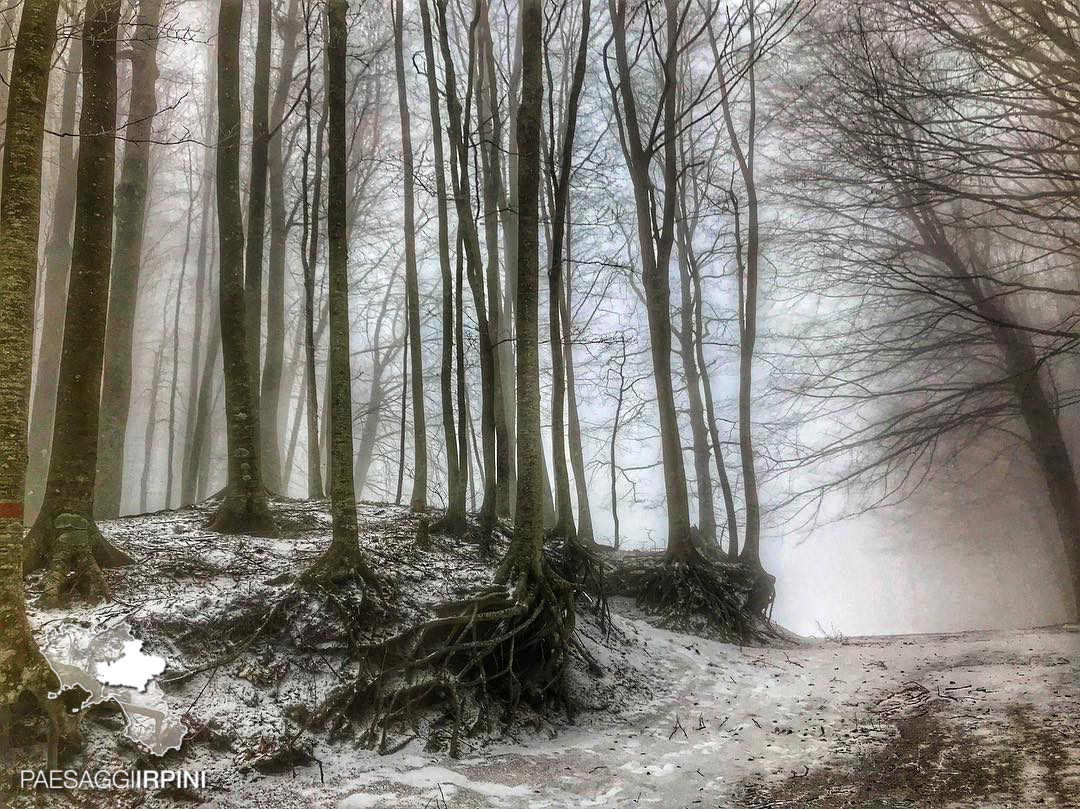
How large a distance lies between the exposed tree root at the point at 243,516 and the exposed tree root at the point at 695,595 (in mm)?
5022

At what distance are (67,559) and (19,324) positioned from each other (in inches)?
69.1

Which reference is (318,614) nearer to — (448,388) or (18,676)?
(18,676)

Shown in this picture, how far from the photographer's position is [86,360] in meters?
4.94

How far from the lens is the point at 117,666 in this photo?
12.5ft

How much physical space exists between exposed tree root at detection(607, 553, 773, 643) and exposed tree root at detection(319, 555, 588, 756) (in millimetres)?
3365

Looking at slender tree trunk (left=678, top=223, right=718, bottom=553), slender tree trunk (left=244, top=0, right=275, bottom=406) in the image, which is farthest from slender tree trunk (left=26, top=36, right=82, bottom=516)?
slender tree trunk (left=678, top=223, right=718, bottom=553)

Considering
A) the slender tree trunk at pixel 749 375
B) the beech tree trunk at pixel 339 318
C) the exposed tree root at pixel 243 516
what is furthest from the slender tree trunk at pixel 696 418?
the beech tree trunk at pixel 339 318

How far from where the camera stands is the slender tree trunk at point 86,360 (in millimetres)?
4453

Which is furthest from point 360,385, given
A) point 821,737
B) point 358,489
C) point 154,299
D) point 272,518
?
point 821,737

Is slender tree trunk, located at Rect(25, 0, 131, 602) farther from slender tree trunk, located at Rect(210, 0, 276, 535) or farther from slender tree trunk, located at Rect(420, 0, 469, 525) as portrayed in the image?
slender tree trunk, located at Rect(420, 0, 469, 525)

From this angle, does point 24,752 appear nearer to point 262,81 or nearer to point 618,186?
point 262,81

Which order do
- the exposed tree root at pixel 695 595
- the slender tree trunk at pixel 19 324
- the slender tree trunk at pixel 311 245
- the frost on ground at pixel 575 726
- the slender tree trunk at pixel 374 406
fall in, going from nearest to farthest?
the slender tree trunk at pixel 19 324, the frost on ground at pixel 575 726, the slender tree trunk at pixel 311 245, the exposed tree root at pixel 695 595, the slender tree trunk at pixel 374 406

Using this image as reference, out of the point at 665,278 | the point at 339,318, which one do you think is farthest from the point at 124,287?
the point at 665,278

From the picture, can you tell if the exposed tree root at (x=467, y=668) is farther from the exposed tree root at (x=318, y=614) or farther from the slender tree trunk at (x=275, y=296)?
the slender tree trunk at (x=275, y=296)
